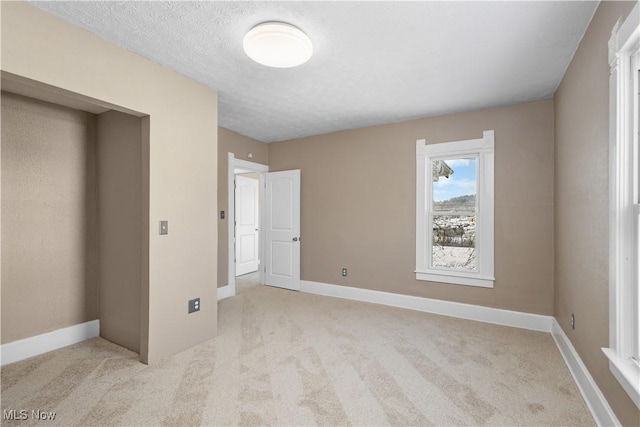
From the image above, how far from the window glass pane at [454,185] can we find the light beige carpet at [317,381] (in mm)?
→ 1504

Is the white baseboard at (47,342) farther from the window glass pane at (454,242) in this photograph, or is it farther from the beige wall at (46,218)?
the window glass pane at (454,242)

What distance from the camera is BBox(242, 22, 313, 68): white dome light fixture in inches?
79.8

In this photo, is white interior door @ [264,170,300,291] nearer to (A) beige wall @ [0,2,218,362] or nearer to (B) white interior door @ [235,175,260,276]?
(B) white interior door @ [235,175,260,276]

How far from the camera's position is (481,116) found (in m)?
3.74

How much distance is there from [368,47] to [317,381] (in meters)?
2.58

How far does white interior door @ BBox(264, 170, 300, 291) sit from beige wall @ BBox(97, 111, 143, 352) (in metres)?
2.65

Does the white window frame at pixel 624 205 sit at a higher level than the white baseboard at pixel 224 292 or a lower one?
higher

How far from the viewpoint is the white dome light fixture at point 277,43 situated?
2027 millimetres

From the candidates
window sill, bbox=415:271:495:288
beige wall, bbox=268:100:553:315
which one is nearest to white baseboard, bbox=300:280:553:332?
beige wall, bbox=268:100:553:315

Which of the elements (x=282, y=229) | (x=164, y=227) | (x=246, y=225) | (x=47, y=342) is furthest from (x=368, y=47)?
(x=246, y=225)

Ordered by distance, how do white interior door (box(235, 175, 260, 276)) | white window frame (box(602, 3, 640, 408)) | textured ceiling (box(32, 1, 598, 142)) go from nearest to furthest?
white window frame (box(602, 3, 640, 408))
textured ceiling (box(32, 1, 598, 142))
white interior door (box(235, 175, 260, 276))

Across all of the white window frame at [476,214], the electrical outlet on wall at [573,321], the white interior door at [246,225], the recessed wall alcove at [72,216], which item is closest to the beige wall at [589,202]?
the electrical outlet on wall at [573,321]

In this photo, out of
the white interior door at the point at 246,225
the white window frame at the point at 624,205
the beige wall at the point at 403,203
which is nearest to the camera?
the white window frame at the point at 624,205

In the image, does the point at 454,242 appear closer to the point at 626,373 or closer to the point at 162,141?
the point at 626,373
